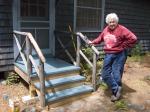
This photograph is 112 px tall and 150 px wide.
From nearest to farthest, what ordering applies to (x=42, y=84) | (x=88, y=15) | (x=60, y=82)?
(x=42, y=84) < (x=60, y=82) < (x=88, y=15)

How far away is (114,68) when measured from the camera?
5613 millimetres

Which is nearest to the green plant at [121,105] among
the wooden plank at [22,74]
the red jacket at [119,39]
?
the red jacket at [119,39]

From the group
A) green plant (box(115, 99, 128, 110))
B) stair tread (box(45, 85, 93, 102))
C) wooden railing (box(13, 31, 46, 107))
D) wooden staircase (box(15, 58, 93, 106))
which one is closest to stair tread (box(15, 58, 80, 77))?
wooden staircase (box(15, 58, 93, 106))

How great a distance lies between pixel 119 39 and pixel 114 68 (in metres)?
0.65

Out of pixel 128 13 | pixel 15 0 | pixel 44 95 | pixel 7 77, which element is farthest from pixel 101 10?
pixel 44 95

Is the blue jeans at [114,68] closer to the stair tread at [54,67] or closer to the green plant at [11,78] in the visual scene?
the stair tread at [54,67]

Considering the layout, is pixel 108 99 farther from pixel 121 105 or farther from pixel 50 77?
pixel 50 77

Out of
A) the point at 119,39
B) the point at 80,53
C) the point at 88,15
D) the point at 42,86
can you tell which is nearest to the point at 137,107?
the point at 119,39

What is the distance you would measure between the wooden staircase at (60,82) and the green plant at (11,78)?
0.20 m

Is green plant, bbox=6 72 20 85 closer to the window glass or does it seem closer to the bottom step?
the bottom step

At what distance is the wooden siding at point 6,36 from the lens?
6.33 meters

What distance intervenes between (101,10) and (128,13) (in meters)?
1.76

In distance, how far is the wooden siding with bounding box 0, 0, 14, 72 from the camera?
6328 millimetres

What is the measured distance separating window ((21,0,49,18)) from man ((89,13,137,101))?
232cm
